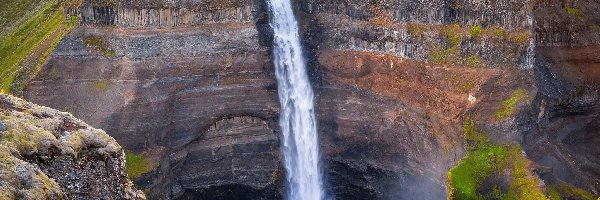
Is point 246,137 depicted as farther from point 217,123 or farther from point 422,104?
point 422,104

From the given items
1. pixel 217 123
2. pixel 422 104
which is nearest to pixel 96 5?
pixel 217 123

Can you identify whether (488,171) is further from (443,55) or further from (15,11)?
(15,11)

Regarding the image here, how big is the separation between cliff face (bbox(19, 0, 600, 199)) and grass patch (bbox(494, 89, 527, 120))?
0.19 meters

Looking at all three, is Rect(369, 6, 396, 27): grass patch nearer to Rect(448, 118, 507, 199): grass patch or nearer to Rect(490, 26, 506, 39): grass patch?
Rect(490, 26, 506, 39): grass patch

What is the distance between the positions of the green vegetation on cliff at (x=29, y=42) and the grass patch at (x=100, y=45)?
1065 millimetres

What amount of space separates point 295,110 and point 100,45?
1171 centimetres

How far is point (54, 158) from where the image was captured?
13.1m

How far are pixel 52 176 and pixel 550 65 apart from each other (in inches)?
1074

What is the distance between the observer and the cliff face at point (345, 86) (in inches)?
1188

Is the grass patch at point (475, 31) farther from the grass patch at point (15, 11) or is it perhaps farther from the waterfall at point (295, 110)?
the grass patch at point (15, 11)

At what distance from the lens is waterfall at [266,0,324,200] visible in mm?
35094

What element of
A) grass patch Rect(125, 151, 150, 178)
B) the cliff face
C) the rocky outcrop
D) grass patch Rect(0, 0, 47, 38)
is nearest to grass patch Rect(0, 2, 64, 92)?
grass patch Rect(0, 0, 47, 38)

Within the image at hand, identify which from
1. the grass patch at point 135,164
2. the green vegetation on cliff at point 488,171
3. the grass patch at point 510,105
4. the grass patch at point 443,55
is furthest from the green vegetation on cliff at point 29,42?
the grass patch at point 510,105

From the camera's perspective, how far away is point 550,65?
106 ft
